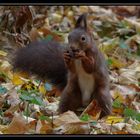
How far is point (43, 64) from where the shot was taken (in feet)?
21.7

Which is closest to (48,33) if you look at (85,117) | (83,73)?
(83,73)

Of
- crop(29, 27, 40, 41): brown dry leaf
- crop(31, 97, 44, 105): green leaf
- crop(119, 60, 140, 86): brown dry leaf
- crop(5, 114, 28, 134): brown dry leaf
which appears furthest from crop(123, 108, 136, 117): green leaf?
crop(29, 27, 40, 41): brown dry leaf

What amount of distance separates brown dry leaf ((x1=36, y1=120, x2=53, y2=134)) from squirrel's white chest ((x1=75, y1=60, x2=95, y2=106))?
37.2 inches

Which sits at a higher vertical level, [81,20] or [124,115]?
[81,20]

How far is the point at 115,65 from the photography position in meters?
8.03

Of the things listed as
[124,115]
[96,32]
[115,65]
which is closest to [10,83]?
[124,115]

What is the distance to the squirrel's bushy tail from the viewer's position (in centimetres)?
659

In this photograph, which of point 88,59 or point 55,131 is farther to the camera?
point 88,59

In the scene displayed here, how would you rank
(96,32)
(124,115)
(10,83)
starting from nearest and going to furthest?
(124,115)
(10,83)
(96,32)

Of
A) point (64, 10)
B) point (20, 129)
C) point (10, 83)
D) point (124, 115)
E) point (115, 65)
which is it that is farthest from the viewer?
point (64, 10)

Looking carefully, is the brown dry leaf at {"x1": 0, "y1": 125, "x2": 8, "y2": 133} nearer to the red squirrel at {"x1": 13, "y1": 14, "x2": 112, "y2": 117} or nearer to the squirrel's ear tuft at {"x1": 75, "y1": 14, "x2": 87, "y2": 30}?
the red squirrel at {"x1": 13, "y1": 14, "x2": 112, "y2": 117}

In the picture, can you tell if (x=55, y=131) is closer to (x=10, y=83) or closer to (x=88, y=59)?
(x=88, y=59)

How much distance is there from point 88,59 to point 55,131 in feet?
3.47

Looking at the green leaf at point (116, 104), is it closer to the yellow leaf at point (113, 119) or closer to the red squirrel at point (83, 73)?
the red squirrel at point (83, 73)
